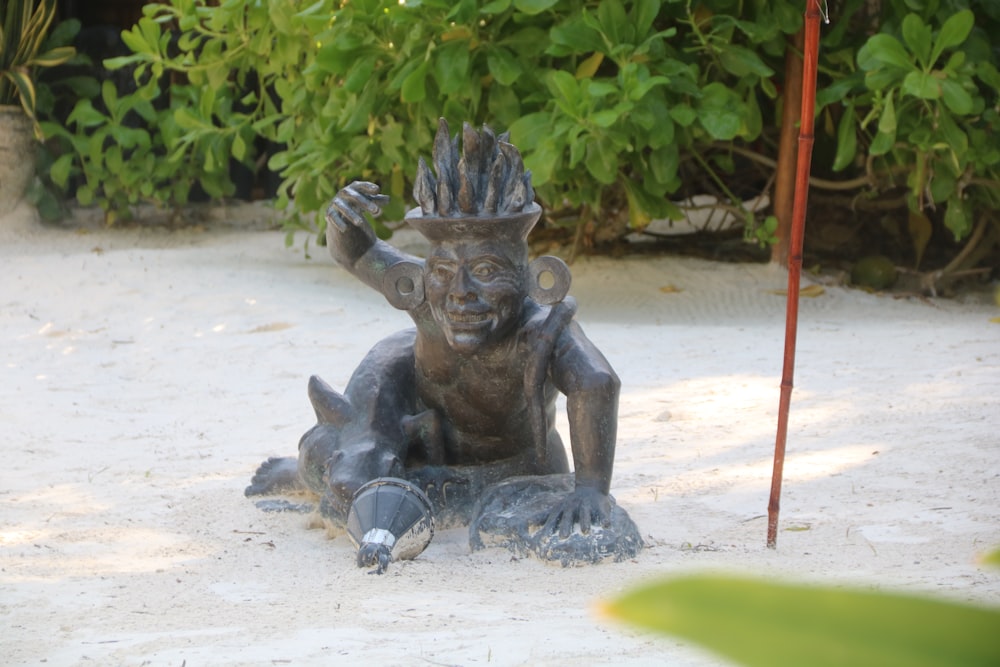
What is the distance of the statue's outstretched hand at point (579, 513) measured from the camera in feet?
9.01

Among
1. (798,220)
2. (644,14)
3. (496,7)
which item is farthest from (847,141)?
(798,220)

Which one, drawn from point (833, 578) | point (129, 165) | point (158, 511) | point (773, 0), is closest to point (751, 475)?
point (833, 578)

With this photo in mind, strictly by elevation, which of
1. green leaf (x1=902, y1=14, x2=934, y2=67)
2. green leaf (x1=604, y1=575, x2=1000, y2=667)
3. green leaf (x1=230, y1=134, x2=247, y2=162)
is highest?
green leaf (x1=902, y1=14, x2=934, y2=67)

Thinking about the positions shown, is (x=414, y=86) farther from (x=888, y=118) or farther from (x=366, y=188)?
(x=366, y=188)

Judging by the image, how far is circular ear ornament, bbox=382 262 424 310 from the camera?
9.55 ft

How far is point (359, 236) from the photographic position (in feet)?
9.87

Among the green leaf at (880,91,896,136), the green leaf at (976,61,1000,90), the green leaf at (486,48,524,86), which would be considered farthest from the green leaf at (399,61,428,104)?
the green leaf at (976,61,1000,90)

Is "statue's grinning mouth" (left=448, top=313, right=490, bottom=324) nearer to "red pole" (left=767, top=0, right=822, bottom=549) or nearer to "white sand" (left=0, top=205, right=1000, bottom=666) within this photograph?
"white sand" (left=0, top=205, right=1000, bottom=666)

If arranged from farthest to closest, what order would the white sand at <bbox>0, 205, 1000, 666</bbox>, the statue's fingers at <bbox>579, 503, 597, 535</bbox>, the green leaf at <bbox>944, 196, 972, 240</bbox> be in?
the green leaf at <bbox>944, 196, 972, 240</bbox> → the statue's fingers at <bbox>579, 503, 597, 535</bbox> → the white sand at <bbox>0, 205, 1000, 666</bbox>

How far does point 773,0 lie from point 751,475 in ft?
9.30

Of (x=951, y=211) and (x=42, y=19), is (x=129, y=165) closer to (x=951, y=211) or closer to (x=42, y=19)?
(x=42, y=19)

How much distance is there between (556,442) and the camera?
10.2ft

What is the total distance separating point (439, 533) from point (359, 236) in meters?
0.72

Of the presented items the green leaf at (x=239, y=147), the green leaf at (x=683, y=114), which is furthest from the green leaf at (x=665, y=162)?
the green leaf at (x=239, y=147)
